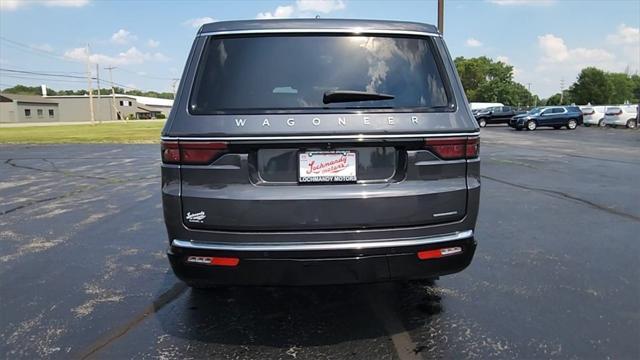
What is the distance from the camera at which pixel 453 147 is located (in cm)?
304

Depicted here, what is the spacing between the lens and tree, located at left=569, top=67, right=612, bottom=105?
341 feet

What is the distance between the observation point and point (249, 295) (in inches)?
161

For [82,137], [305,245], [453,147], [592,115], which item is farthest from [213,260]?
[592,115]

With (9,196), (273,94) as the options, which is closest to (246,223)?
(273,94)

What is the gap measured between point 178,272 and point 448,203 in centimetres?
162

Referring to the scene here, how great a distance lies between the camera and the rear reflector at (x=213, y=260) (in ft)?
9.55

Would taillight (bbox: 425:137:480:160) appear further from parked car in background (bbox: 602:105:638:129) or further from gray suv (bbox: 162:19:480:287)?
parked car in background (bbox: 602:105:638:129)

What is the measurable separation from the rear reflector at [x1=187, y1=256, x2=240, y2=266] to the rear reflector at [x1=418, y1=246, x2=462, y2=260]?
1.05 m

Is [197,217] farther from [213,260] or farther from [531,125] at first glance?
[531,125]

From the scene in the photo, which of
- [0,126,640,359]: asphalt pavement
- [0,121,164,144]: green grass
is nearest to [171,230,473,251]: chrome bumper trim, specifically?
[0,126,640,359]: asphalt pavement

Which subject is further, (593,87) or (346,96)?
(593,87)

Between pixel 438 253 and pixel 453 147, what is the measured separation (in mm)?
623

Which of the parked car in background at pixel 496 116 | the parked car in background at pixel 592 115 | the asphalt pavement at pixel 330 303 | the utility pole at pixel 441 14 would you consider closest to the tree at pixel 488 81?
the parked car in background at pixel 496 116

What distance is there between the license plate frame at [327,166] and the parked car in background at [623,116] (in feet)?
127
